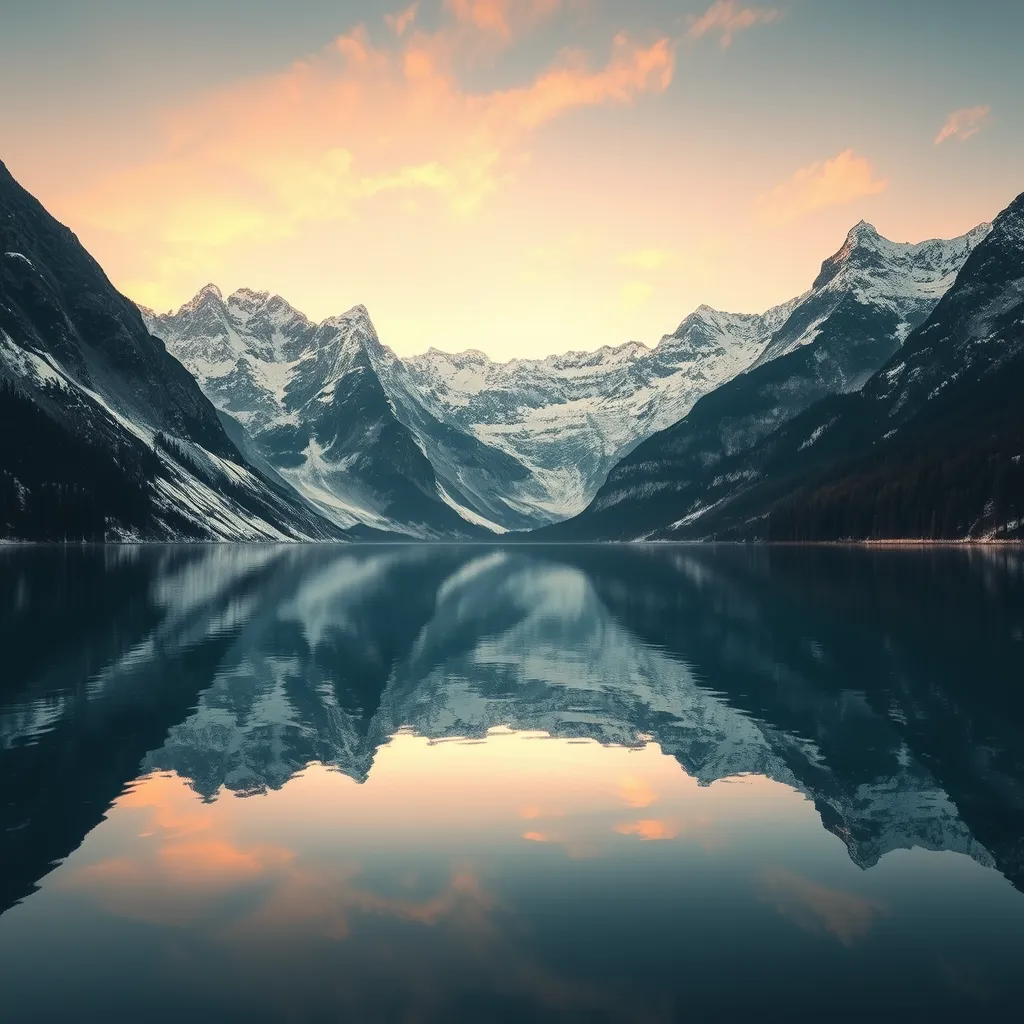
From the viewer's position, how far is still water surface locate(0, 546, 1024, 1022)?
53.0ft

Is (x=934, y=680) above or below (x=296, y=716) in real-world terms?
above

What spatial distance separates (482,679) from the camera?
5106 centimetres

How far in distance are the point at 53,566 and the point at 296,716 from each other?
11280cm

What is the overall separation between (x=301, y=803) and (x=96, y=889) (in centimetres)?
792

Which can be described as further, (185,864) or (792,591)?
(792,591)

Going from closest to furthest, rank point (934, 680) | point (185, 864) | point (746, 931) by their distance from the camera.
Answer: point (746, 931), point (185, 864), point (934, 680)

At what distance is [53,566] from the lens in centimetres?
13875

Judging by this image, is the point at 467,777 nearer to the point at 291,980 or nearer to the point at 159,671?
the point at 291,980

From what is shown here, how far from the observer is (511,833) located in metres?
24.9

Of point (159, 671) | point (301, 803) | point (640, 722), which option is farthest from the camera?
point (159, 671)

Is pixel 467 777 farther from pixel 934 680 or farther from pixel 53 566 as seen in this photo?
pixel 53 566

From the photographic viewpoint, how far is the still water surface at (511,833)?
53.0 feet

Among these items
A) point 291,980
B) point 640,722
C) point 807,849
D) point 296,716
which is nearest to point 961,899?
point 807,849

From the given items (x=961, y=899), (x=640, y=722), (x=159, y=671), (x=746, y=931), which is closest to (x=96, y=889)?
(x=746, y=931)
